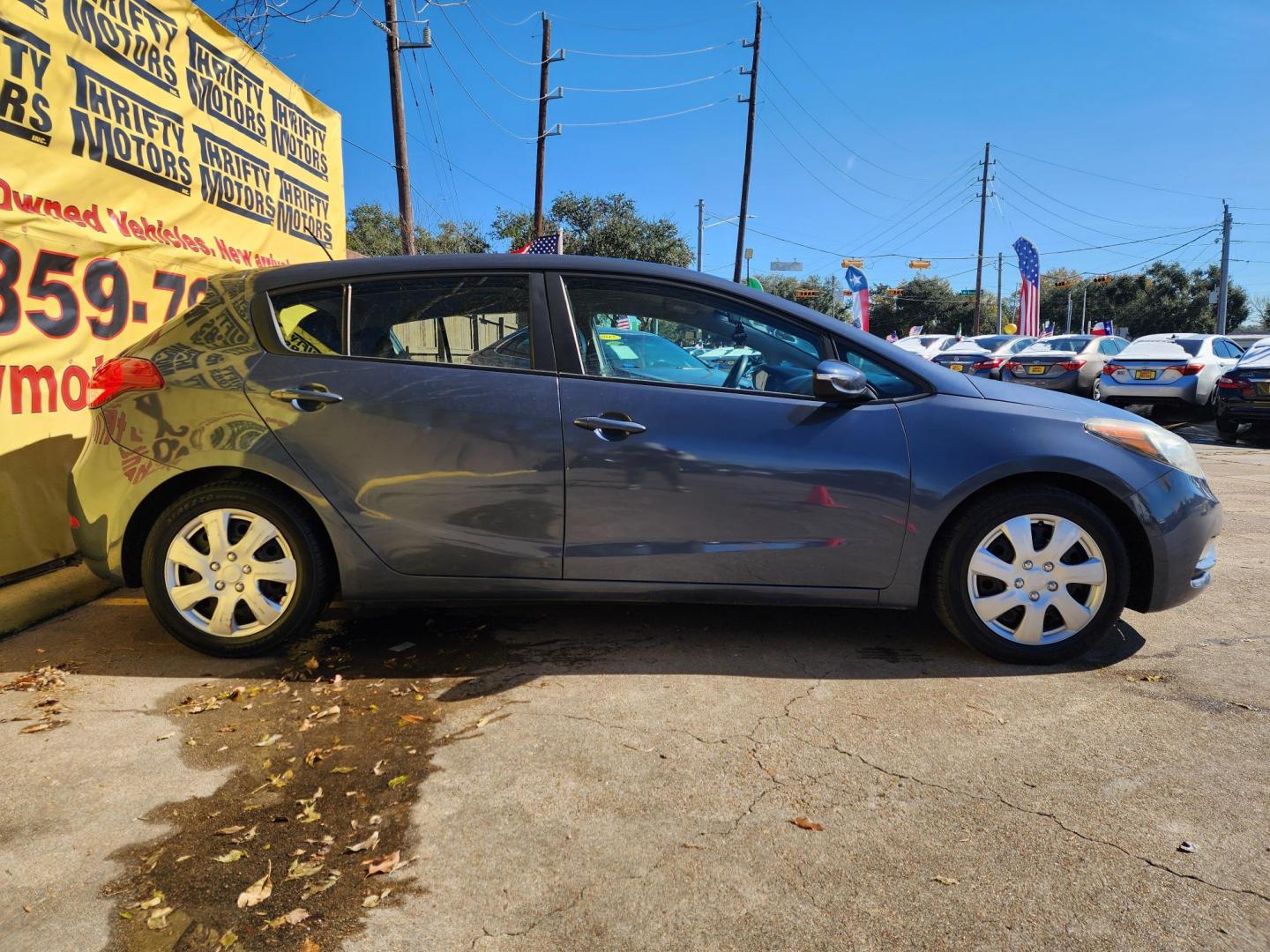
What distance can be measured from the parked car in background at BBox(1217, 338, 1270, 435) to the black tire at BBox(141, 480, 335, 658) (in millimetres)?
12610

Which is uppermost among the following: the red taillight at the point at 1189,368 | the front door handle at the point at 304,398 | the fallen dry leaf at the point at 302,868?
the red taillight at the point at 1189,368

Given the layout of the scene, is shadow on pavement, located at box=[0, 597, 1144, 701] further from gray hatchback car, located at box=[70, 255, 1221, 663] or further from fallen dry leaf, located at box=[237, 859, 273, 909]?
fallen dry leaf, located at box=[237, 859, 273, 909]

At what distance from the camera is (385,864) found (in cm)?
209

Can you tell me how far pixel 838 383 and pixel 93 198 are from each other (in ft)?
14.5

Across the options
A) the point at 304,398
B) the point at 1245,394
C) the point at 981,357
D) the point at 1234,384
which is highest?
the point at 981,357

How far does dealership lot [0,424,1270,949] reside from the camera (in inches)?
Result: 75.3

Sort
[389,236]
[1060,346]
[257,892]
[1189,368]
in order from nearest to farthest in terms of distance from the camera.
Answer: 1. [257,892]
2. [1189,368]
3. [1060,346]
4. [389,236]

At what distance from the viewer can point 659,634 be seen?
12.1 ft

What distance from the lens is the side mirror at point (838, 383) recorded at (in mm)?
3189

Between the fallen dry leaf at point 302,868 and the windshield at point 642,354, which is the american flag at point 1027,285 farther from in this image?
the fallen dry leaf at point 302,868

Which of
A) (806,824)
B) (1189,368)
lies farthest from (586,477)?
(1189,368)

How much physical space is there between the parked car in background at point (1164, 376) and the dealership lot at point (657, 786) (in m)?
12.1

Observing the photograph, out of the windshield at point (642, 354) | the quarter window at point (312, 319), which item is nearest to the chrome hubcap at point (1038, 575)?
the windshield at point (642, 354)

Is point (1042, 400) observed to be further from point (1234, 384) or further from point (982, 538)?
point (1234, 384)
